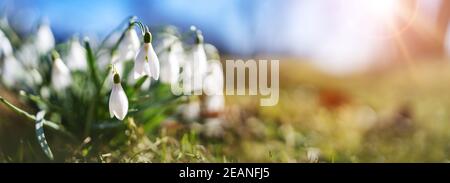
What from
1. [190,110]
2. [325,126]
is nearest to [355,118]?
[325,126]

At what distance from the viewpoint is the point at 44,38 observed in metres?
1.69

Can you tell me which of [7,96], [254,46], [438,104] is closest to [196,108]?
[254,46]

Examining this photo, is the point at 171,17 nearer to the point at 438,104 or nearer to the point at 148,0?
the point at 148,0

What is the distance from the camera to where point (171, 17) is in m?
1.86

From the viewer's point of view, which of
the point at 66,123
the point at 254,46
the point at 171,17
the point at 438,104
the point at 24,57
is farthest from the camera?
the point at 438,104

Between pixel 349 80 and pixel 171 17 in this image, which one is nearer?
pixel 171 17

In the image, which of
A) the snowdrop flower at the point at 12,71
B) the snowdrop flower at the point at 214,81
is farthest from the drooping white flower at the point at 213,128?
the snowdrop flower at the point at 12,71

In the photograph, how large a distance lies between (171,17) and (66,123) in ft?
1.40

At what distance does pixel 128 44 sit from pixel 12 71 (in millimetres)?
354

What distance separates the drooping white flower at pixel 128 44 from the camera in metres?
1.47

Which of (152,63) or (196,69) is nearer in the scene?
(152,63)

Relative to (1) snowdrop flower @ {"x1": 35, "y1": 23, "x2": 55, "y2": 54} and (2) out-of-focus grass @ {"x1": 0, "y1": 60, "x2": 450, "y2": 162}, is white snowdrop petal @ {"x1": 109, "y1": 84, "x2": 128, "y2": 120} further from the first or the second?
(1) snowdrop flower @ {"x1": 35, "y1": 23, "x2": 55, "y2": 54}

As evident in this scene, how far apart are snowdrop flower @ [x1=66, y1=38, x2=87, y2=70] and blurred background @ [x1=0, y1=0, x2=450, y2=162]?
0.09 meters

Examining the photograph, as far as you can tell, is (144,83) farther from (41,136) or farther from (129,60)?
(41,136)
